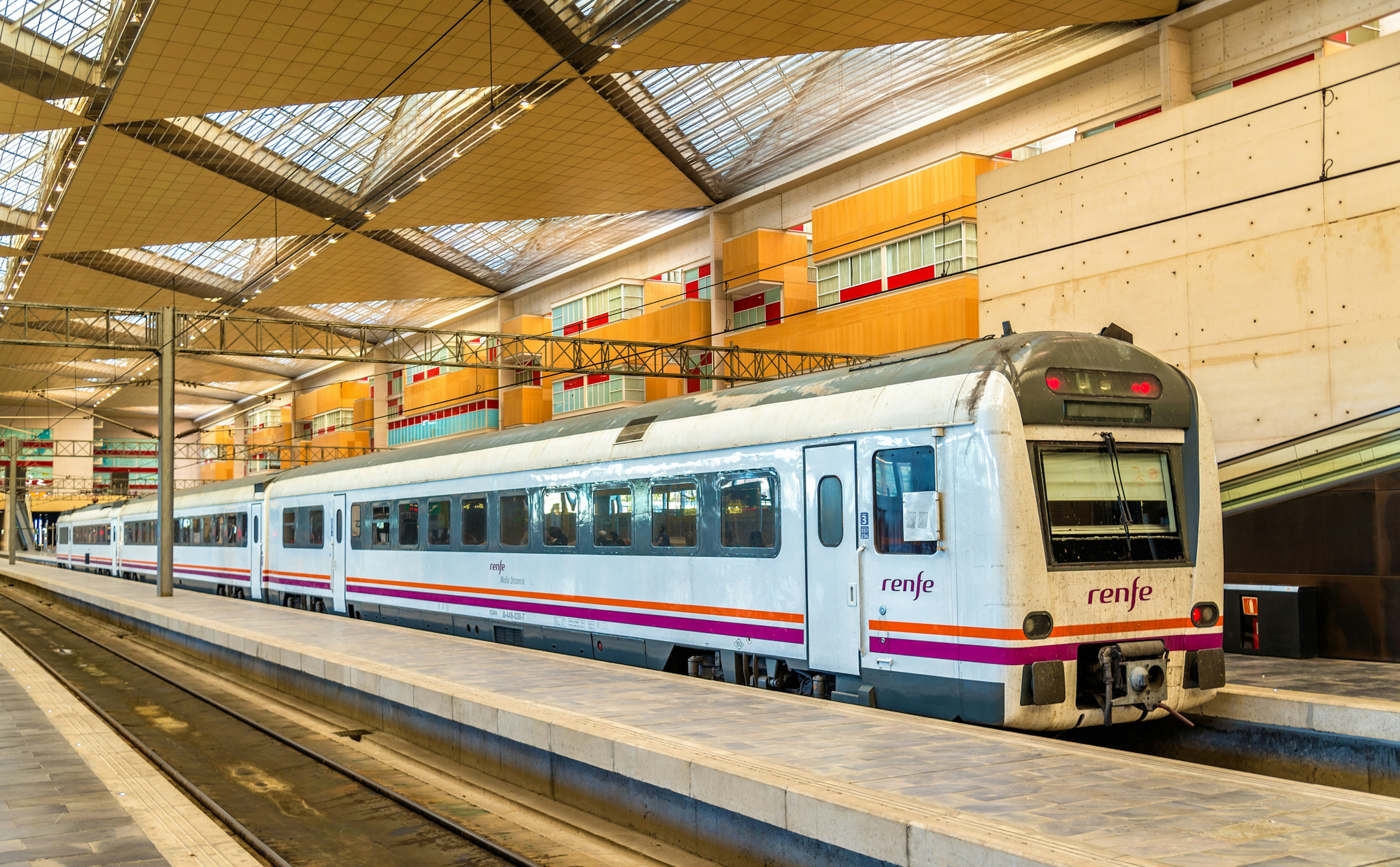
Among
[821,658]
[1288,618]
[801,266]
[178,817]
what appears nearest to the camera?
[178,817]

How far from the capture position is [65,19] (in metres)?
25.0

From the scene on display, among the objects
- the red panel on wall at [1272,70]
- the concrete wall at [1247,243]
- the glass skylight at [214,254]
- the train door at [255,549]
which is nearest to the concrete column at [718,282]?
the train door at [255,549]

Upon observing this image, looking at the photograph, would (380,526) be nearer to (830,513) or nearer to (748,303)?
(830,513)

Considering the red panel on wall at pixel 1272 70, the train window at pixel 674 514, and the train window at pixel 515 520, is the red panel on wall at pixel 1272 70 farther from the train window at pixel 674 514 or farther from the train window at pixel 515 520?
the train window at pixel 515 520

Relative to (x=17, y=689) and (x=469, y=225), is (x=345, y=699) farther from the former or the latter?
(x=469, y=225)

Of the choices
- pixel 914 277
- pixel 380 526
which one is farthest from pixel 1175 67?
pixel 380 526

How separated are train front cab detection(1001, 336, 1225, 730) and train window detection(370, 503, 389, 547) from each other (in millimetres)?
14672

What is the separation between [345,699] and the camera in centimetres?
1463

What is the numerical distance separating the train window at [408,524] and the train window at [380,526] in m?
0.63

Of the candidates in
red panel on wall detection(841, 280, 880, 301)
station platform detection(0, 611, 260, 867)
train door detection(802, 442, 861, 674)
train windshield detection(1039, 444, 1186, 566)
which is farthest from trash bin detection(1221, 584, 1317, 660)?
red panel on wall detection(841, 280, 880, 301)

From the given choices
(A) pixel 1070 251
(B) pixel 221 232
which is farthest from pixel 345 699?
(B) pixel 221 232

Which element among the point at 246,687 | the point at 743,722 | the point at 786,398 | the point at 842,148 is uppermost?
the point at 842,148

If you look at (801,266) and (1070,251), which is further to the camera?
(801,266)

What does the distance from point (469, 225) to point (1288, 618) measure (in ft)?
120
